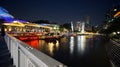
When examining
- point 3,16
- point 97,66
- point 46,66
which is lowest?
point 97,66

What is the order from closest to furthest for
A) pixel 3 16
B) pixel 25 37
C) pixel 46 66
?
1. pixel 46 66
2. pixel 25 37
3. pixel 3 16

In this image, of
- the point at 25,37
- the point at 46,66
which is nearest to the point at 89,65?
the point at 46,66

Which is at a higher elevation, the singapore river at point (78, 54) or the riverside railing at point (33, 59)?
the riverside railing at point (33, 59)

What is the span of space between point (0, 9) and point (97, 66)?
307 ft

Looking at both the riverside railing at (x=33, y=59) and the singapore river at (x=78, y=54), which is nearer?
the riverside railing at (x=33, y=59)

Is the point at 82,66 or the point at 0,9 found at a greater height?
the point at 0,9

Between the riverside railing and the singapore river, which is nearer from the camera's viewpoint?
the riverside railing

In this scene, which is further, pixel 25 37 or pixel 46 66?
pixel 25 37

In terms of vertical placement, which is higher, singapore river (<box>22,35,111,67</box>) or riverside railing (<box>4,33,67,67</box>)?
riverside railing (<box>4,33,67,67</box>)

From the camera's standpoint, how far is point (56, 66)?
5.19ft

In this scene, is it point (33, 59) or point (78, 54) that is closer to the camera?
point (33, 59)

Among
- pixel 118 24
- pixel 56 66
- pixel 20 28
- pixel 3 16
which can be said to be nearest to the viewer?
pixel 56 66

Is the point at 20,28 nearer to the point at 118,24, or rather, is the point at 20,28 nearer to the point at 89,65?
the point at 118,24

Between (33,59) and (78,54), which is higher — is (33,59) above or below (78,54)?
above
